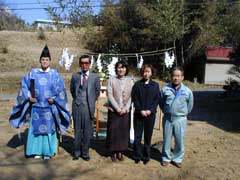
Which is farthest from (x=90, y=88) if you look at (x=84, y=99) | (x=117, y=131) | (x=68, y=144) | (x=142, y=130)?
(x=68, y=144)

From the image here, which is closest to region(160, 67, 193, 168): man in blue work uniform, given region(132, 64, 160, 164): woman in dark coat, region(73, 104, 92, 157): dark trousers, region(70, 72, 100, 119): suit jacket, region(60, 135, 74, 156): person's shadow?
region(132, 64, 160, 164): woman in dark coat

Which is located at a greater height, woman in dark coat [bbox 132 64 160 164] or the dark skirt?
woman in dark coat [bbox 132 64 160 164]

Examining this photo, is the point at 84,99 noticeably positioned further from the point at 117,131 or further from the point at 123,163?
the point at 123,163

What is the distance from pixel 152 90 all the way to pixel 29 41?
2648cm

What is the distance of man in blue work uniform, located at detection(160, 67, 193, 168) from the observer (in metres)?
5.71

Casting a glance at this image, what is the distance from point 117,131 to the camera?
5.94 m

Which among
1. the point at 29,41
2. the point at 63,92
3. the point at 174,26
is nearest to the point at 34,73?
the point at 63,92

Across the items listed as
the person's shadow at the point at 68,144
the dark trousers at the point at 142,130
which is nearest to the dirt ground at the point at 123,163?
the person's shadow at the point at 68,144

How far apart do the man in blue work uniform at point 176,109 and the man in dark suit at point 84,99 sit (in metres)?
0.98

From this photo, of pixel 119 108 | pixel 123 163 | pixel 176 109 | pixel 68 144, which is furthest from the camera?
pixel 68 144

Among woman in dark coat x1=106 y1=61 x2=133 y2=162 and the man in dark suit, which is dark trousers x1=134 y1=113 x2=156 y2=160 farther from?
the man in dark suit

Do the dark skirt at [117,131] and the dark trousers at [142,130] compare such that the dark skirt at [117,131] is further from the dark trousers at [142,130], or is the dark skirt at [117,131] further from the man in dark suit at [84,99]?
the man in dark suit at [84,99]

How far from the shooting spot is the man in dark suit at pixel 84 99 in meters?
5.88

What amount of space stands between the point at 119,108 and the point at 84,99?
507 millimetres
